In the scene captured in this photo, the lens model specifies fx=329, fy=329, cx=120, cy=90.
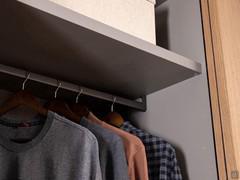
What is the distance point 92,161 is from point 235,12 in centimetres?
64

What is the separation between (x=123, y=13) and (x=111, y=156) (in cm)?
36

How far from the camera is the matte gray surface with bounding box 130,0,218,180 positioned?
86 cm

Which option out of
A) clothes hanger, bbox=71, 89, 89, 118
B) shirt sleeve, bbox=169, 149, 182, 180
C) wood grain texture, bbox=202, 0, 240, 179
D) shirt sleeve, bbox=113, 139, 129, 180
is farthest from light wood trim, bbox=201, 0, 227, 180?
clothes hanger, bbox=71, 89, 89, 118

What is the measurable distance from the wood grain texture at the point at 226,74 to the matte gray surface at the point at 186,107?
32mm

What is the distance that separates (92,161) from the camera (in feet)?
2.37

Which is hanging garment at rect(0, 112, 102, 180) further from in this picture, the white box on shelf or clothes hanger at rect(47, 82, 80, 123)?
the white box on shelf

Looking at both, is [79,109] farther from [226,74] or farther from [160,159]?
[226,74]

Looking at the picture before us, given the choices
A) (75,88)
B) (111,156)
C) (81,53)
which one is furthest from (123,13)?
(111,156)

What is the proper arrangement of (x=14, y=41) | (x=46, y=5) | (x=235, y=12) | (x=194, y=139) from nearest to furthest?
(x=46, y=5)
(x=14, y=41)
(x=194, y=139)
(x=235, y=12)

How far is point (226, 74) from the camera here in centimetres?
85

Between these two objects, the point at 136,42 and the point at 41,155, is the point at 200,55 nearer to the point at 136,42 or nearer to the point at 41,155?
the point at 136,42

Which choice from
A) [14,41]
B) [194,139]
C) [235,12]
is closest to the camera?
[14,41]

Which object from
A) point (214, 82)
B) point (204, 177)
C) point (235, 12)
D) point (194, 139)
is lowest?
point (204, 177)

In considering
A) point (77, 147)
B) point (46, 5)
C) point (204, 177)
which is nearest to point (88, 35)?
point (46, 5)
